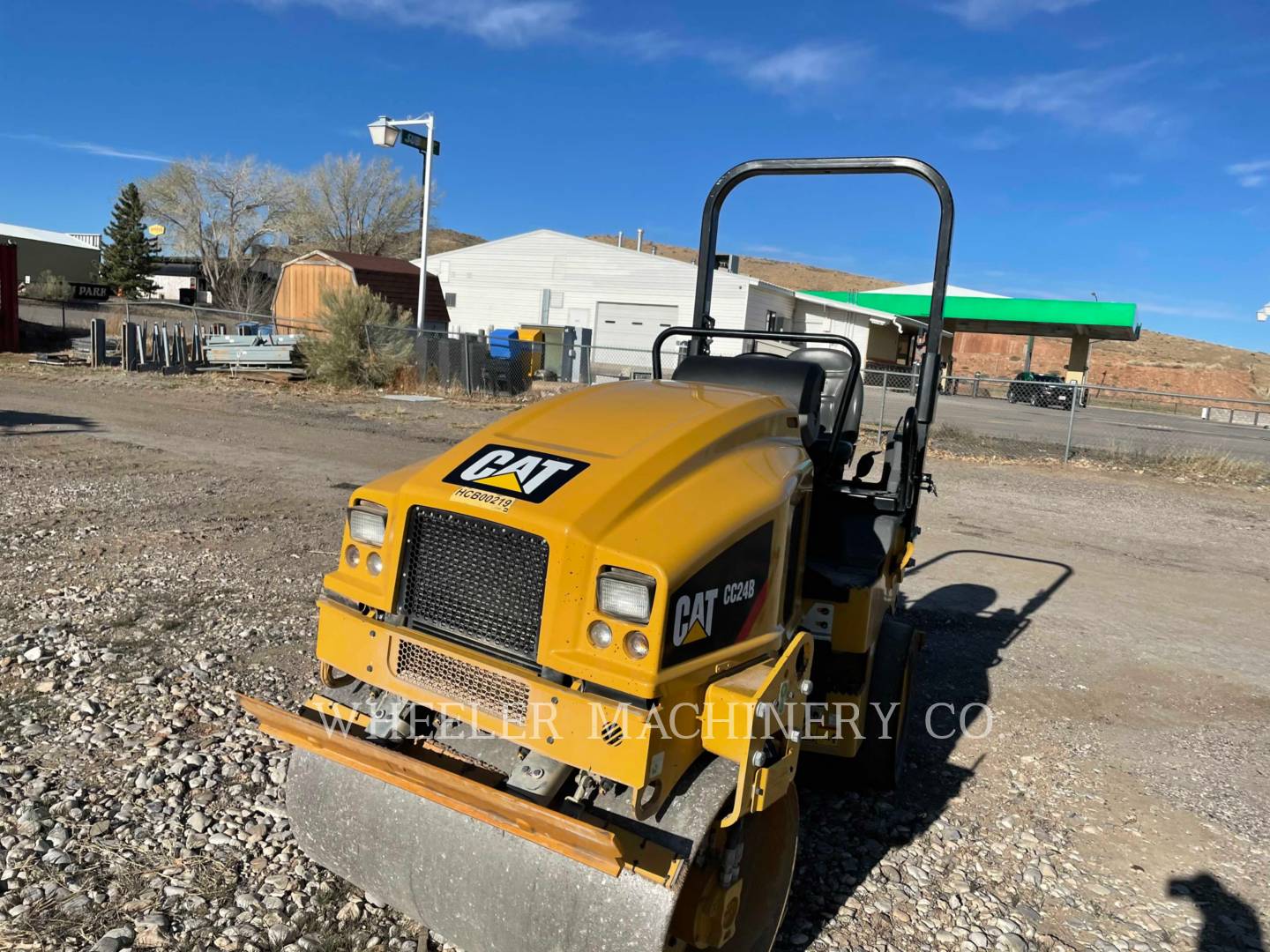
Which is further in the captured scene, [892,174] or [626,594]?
[892,174]

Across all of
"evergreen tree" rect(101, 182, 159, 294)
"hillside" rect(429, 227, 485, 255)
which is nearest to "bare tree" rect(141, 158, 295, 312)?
"evergreen tree" rect(101, 182, 159, 294)

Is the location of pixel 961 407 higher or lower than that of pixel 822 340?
lower

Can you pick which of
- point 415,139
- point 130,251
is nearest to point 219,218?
point 130,251

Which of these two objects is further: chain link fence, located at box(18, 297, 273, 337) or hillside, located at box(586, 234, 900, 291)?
hillside, located at box(586, 234, 900, 291)

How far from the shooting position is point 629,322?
31906mm

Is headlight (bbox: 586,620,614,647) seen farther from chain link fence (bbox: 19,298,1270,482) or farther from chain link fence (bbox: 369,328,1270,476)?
chain link fence (bbox: 369,328,1270,476)

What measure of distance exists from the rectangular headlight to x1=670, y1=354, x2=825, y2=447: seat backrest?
148 centimetres

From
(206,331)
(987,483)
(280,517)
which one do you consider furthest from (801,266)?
(280,517)

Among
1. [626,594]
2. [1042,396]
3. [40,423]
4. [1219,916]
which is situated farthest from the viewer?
[1042,396]

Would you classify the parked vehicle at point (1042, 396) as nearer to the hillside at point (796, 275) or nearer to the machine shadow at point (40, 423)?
the machine shadow at point (40, 423)

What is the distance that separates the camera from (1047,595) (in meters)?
7.35

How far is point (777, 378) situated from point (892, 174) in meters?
1.30

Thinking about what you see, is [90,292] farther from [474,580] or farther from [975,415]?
[474,580]

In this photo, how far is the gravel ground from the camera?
290 cm
